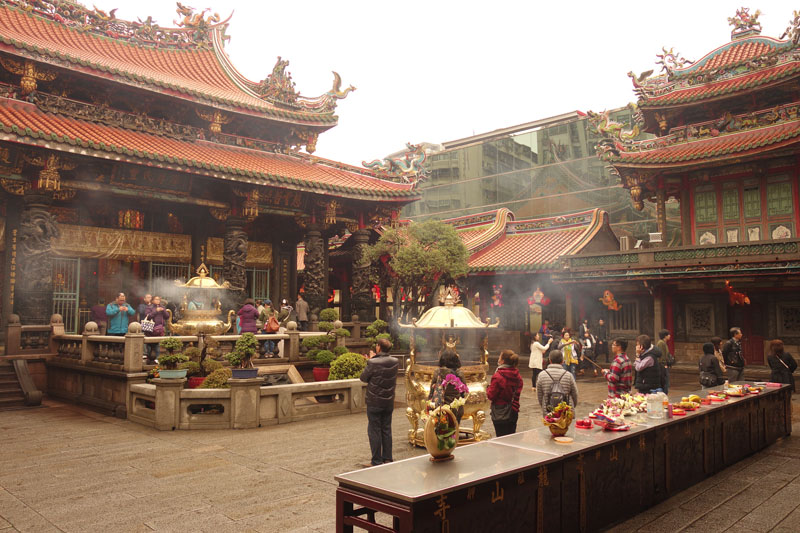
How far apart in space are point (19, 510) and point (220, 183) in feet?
38.2

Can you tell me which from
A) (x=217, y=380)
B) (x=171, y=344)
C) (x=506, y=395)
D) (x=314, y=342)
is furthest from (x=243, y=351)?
(x=506, y=395)

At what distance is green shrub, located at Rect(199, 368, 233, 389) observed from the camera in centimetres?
945

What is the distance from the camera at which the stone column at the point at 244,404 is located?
8.98m

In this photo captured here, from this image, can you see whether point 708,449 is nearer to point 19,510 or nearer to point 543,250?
point 19,510

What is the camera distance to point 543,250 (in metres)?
22.0

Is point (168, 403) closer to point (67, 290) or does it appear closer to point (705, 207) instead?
point (67, 290)

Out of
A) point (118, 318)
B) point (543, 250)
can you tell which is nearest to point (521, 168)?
point (543, 250)

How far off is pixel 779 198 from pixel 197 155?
1717 centimetres

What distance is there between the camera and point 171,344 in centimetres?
1008

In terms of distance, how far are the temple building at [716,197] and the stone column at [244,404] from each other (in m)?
13.1

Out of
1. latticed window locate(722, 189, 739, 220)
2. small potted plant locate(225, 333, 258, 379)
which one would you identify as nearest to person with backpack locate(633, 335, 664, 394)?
small potted plant locate(225, 333, 258, 379)

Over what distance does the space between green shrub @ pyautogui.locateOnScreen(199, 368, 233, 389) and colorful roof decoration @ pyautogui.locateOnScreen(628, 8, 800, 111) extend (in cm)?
1688

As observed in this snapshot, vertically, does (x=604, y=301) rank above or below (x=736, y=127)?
below

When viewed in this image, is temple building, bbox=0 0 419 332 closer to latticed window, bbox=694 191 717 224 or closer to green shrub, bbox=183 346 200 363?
green shrub, bbox=183 346 200 363
